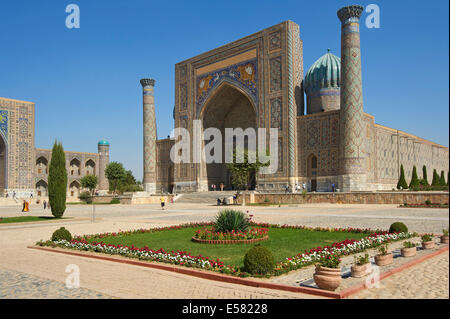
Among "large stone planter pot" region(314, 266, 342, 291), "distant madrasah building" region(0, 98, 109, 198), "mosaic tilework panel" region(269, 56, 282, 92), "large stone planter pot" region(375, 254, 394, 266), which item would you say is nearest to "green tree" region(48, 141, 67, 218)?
"large stone planter pot" region(375, 254, 394, 266)

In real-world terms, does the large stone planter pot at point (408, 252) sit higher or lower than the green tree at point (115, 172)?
lower

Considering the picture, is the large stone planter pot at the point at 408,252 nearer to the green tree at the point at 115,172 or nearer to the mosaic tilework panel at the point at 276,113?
the mosaic tilework panel at the point at 276,113

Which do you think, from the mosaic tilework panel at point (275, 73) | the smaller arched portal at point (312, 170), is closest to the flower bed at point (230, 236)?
the smaller arched portal at point (312, 170)

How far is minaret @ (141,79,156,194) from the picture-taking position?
41062mm

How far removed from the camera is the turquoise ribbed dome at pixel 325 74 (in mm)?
32719

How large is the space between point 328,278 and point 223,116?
35.6 metres

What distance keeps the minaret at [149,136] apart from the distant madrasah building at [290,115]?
0.10 meters

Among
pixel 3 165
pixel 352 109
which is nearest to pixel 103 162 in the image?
pixel 3 165

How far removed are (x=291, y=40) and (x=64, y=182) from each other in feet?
67.3

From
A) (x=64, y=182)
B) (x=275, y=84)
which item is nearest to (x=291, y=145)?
(x=275, y=84)

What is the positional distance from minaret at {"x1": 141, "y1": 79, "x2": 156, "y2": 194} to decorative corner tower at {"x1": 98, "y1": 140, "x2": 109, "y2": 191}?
776 inches

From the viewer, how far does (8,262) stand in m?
7.36

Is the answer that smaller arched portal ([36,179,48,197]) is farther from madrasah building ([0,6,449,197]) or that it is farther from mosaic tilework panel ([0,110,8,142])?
mosaic tilework panel ([0,110,8,142])
